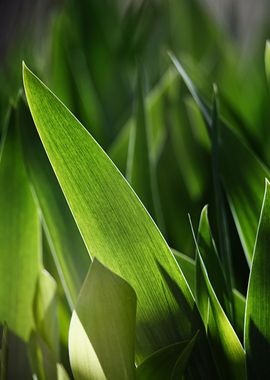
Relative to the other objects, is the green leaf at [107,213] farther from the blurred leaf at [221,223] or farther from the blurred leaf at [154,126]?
the blurred leaf at [154,126]

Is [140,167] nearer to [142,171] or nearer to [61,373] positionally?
[142,171]

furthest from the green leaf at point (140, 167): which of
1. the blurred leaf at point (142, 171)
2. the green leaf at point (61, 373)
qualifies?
the green leaf at point (61, 373)

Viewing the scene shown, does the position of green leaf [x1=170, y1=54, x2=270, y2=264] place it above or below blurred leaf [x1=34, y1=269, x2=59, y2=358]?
above

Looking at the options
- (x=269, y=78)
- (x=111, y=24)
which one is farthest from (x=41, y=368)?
(x=111, y=24)

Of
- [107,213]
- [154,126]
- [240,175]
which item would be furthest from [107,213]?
[154,126]

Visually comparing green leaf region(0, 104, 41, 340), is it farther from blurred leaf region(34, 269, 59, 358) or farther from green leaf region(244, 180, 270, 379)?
green leaf region(244, 180, 270, 379)

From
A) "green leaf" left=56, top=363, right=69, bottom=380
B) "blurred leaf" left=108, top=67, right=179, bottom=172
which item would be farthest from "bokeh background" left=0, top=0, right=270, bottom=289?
"green leaf" left=56, top=363, right=69, bottom=380

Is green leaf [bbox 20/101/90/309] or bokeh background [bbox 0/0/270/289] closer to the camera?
green leaf [bbox 20/101/90/309]
